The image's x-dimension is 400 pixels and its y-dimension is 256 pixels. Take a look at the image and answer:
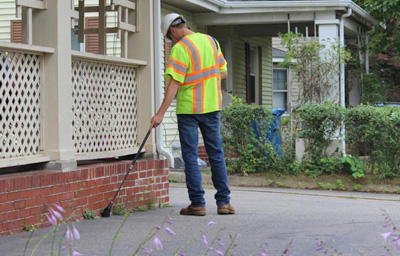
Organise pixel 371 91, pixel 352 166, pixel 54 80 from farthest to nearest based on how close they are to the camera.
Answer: pixel 371 91, pixel 352 166, pixel 54 80

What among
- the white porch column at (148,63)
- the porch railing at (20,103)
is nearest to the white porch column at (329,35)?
the white porch column at (148,63)

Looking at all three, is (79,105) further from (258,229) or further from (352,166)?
(352,166)

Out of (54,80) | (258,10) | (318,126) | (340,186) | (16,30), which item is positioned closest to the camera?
(54,80)

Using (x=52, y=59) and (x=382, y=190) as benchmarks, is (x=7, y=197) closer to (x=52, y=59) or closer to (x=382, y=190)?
(x=52, y=59)

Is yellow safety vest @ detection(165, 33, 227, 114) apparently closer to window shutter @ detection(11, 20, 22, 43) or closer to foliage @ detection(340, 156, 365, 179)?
foliage @ detection(340, 156, 365, 179)

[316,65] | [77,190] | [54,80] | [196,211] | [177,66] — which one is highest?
[316,65]

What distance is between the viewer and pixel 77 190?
24.0 ft

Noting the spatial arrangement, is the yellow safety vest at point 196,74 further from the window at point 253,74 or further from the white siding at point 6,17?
the window at point 253,74

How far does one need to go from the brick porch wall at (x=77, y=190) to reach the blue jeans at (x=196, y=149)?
30.4 inches

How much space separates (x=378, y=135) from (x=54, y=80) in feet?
23.7

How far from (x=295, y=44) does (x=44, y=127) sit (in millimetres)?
10004

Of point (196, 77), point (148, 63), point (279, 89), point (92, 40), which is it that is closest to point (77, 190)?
point (196, 77)

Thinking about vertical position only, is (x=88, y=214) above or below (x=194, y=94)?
below

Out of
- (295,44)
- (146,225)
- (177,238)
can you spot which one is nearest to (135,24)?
(146,225)
